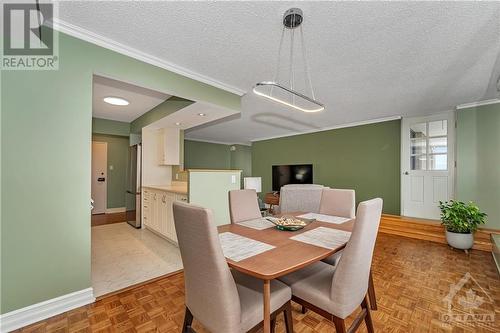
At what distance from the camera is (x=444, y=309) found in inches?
70.4

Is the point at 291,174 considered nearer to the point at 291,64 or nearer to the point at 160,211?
the point at 160,211

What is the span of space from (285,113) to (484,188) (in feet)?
11.6

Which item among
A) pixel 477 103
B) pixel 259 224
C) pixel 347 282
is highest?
pixel 477 103

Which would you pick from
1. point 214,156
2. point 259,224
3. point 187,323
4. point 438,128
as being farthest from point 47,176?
point 214,156

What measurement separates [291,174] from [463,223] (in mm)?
3687

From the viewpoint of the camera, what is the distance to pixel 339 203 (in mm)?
2303

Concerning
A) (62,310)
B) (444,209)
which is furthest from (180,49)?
(444,209)

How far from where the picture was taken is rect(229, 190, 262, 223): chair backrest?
2.06 m

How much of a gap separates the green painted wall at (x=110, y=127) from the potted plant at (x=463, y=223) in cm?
650

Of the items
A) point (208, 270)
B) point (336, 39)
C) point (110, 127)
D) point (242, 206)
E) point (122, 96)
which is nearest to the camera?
point (208, 270)

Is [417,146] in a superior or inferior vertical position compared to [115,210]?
superior

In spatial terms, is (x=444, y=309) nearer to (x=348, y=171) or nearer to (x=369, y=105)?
(x=369, y=105)

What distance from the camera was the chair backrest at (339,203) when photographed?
7.34 feet

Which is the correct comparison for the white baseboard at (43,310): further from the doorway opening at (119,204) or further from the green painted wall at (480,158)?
the green painted wall at (480,158)
